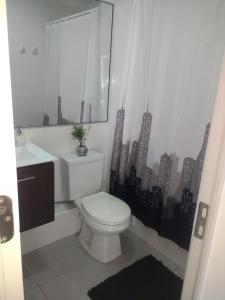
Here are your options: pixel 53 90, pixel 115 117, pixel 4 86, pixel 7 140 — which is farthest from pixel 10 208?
pixel 115 117

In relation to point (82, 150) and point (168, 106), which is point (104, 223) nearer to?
point (82, 150)

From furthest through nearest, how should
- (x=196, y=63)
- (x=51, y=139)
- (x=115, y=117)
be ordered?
(x=115, y=117) → (x=51, y=139) → (x=196, y=63)

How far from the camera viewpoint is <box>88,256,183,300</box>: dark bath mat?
64.0 inches

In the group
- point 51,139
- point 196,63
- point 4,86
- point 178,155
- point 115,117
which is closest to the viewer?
point 4,86

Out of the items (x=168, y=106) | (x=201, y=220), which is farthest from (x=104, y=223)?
(x=201, y=220)

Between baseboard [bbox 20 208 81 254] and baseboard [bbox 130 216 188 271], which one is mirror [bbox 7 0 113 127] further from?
baseboard [bbox 130 216 188 271]

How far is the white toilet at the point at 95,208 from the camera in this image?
176cm

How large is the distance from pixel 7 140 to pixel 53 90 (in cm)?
151

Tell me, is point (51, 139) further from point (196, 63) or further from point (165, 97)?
point (196, 63)

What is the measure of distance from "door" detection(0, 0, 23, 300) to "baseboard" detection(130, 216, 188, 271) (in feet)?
4.80

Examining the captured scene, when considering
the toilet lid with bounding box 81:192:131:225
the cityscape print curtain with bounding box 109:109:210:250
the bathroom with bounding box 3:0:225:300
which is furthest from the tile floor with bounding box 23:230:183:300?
the toilet lid with bounding box 81:192:131:225

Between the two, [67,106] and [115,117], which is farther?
[115,117]

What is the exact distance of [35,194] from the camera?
1519 millimetres

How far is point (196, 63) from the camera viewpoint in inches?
59.9
